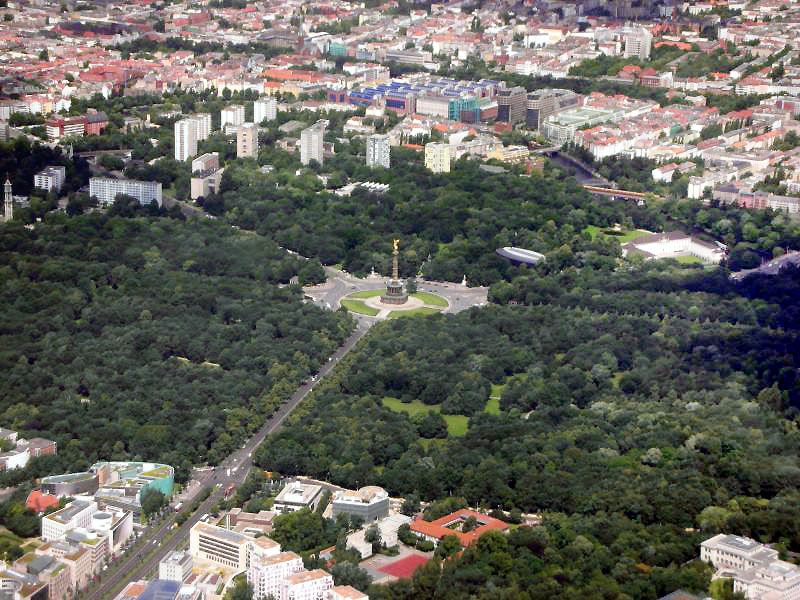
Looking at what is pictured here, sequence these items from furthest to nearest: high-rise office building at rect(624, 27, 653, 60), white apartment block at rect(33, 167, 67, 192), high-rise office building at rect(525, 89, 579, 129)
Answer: high-rise office building at rect(624, 27, 653, 60) < high-rise office building at rect(525, 89, 579, 129) < white apartment block at rect(33, 167, 67, 192)

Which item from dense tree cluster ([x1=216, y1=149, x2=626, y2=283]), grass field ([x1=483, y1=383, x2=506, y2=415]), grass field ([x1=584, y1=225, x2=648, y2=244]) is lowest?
grass field ([x1=584, y1=225, x2=648, y2=244])

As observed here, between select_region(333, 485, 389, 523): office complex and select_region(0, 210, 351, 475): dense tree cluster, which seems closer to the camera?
select_region(333, 485, 389, 523): office complex

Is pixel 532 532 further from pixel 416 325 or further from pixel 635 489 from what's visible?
pixel 416 325

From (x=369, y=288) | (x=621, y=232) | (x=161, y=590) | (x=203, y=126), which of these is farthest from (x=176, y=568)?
(x=203, y=126)

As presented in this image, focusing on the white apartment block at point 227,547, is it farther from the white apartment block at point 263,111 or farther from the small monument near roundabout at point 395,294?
the white apartment block at point 263,111

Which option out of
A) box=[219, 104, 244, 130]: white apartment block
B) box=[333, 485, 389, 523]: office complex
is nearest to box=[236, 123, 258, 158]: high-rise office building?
box=[219, 104, 244, 130]: white apartment block

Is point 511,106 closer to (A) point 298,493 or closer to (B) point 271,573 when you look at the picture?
(A) point 298,493

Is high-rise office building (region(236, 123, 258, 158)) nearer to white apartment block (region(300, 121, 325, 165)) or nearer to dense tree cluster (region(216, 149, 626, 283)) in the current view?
white apartment block (region(300, 121, 325, 165))
